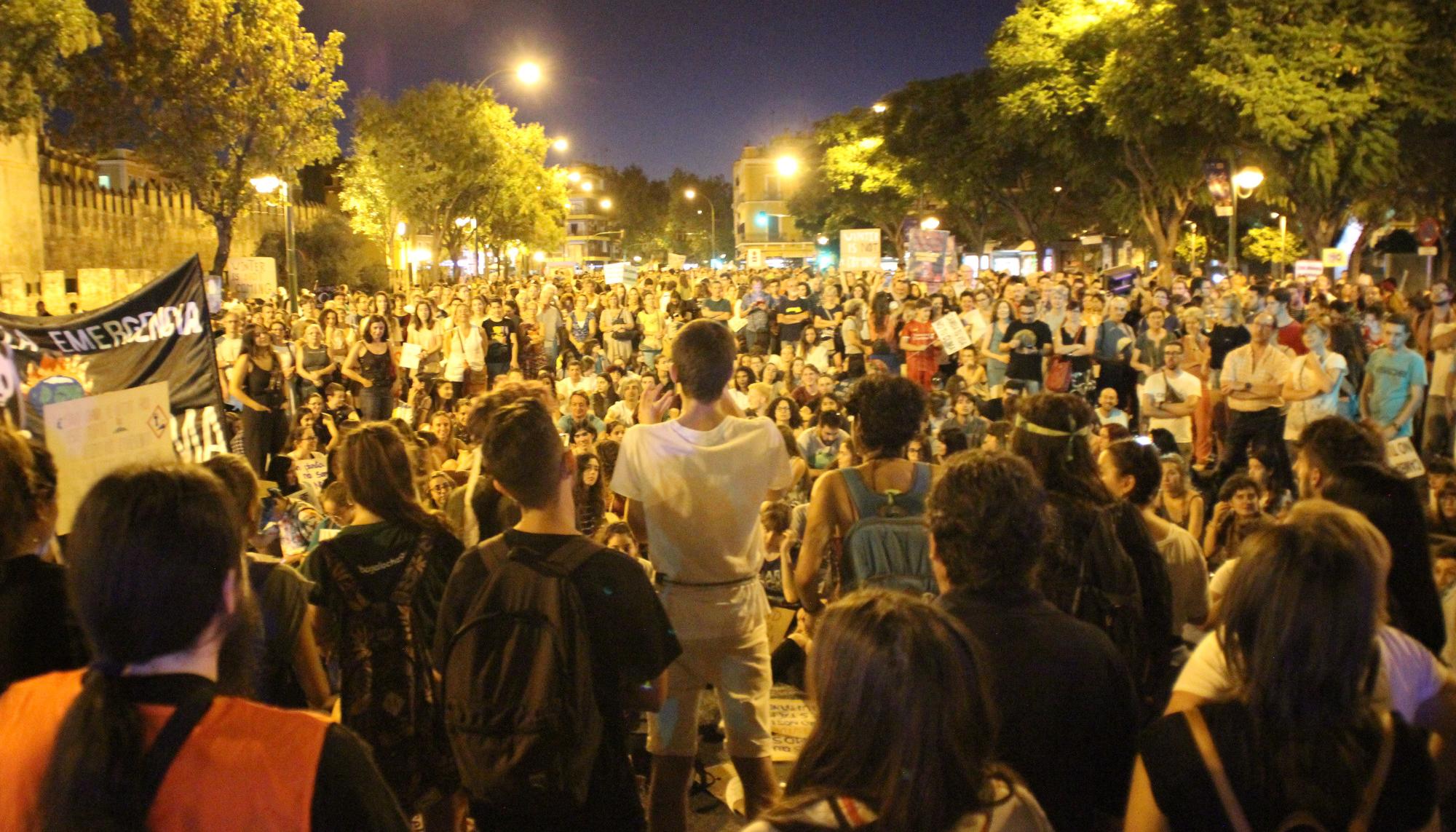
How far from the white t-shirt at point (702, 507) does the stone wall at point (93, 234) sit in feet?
84.9

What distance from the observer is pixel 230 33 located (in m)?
32.3

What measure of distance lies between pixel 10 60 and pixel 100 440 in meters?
25.1

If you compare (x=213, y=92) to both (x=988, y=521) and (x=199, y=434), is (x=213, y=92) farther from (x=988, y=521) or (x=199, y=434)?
(x=988, y=521)

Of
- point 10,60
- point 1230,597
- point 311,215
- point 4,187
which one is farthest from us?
point 311,215

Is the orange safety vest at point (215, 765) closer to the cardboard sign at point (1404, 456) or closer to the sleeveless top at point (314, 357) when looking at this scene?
the cardboard sign at point (1404, 456)

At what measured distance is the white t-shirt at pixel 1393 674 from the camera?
2451 mm

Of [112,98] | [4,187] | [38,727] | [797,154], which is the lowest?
[38,727]


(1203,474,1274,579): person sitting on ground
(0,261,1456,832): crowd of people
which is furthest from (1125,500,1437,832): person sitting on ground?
(1203,474,1274,579): person sitting on ground

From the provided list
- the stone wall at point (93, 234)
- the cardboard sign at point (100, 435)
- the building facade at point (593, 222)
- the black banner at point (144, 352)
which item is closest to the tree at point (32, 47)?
the stone wall at point (93, 234)

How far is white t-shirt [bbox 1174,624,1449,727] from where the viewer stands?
96.5 inches

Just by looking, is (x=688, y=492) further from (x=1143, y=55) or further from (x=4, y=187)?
(x=4, y=187)

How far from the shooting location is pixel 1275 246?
3747 centimetres

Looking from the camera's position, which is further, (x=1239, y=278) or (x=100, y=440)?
(x=1239, y=278)

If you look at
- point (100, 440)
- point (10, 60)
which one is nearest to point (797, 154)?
point (10, 60)
